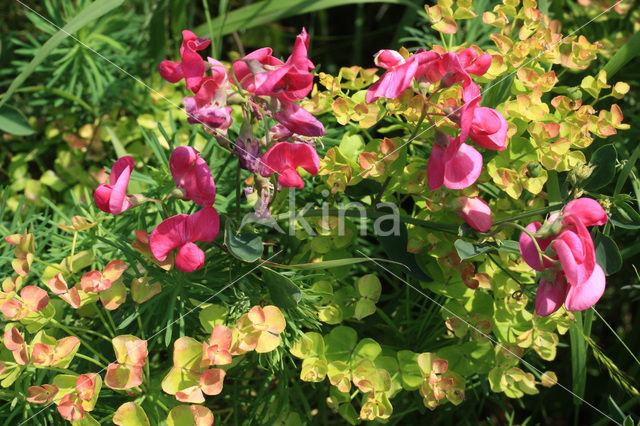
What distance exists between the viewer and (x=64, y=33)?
3.42 ft

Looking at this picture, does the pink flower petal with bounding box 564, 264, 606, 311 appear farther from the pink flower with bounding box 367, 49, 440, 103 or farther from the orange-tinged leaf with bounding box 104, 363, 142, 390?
the orange-tinged leaf with bounding box 104, 363, 142, 390

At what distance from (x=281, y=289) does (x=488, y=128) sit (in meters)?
0.35

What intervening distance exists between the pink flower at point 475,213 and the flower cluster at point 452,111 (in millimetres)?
62

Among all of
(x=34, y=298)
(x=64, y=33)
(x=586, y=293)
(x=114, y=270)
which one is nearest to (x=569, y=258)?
(x=586, y=293)

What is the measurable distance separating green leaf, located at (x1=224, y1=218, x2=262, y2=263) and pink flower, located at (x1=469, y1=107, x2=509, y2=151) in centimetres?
33

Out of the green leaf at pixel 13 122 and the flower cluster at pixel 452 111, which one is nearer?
the flower cluster at pixel 452 111

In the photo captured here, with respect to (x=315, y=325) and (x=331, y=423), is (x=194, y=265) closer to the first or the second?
(x=315, y=325)

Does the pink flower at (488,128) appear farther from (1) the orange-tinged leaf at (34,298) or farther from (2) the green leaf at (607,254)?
(1) the orange-tinged leaf at (34,298)

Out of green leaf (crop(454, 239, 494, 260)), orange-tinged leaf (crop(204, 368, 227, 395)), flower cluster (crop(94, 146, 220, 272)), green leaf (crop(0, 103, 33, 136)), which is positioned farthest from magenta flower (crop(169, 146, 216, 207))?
green leaf (crop(0, 103, 33, 136))

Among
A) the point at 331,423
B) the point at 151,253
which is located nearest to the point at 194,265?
the point at 151,253

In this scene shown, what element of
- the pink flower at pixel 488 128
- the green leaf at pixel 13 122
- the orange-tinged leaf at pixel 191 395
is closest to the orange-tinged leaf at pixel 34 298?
the orange-tinged leaf at pixel 191 395

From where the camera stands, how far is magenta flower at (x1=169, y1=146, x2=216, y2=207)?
2.63 feet

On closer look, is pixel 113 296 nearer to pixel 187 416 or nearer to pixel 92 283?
pixel 92 283

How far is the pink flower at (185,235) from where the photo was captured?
802 millimetres
